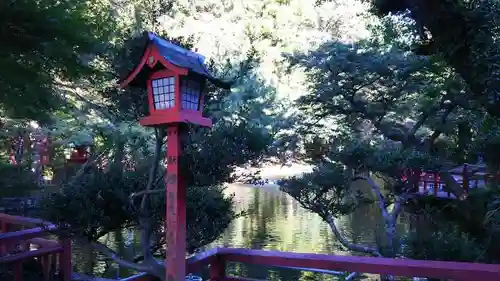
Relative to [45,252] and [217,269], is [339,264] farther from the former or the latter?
Answer: [45,252]

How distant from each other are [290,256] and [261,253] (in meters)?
0.13

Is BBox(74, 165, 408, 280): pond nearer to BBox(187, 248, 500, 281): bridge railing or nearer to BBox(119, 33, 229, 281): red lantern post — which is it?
BBox(187, 248, 500, 281): bridge railing

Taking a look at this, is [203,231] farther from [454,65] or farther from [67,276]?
[67,276]

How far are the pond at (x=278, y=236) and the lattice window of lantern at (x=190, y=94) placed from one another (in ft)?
11.8

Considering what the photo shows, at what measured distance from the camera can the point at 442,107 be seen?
228 inches

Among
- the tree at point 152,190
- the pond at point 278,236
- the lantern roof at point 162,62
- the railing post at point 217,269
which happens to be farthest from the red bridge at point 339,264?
the pond at point 278,236

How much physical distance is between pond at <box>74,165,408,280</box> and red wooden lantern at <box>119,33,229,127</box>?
143 inches

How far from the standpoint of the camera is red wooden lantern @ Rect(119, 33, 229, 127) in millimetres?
1764

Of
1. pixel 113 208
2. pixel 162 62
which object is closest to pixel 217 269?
pixel 113 208

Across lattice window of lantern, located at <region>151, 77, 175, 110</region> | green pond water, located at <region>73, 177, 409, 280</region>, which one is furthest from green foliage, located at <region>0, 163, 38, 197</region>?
lattice window of lantern, located at <region>151, 77, 175, 110</region>

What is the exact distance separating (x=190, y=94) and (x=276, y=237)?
6858 mm

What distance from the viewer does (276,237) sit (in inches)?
328

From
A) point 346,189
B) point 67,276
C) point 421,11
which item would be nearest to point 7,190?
point 67,276

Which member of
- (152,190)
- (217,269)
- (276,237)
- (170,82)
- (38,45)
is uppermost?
(38,45)
